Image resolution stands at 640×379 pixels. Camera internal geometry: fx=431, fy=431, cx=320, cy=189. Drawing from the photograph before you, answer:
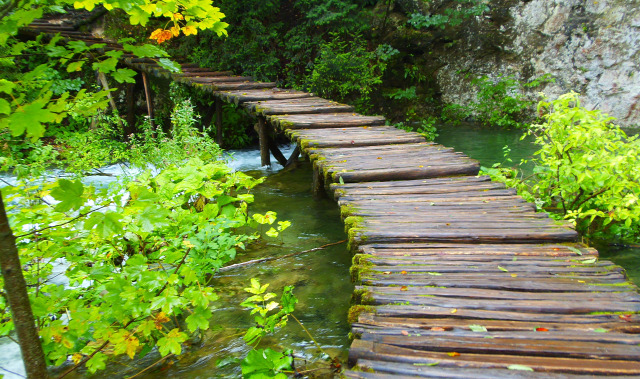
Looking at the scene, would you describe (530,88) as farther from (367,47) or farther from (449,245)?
(449,245)

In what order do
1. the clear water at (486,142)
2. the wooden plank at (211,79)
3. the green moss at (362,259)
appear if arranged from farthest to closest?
1. the wooden plank at (211,79)
2. the clear water at (486,142)
3. the green moss at (362,259)

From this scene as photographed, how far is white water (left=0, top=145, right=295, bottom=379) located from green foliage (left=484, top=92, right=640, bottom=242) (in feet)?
12.4

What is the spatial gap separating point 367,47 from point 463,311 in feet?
34.0

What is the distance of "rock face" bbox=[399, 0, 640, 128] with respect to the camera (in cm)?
985

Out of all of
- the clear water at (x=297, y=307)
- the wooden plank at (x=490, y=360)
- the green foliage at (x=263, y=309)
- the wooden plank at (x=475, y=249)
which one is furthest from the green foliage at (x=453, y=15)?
the wooden plank at (x=490, y=360)

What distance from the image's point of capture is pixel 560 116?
3.99m

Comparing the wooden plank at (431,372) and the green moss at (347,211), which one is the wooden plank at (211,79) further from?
the wooden plank at (431,372)

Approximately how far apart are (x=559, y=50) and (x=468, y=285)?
10.3 meters

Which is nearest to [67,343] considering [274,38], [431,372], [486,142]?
[431,372]

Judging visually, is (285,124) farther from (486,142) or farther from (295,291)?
(486,142)

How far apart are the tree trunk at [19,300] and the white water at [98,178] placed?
903mm

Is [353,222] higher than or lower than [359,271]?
higher

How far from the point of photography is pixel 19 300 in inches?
66.6

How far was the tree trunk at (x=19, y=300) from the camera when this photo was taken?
161 cm
